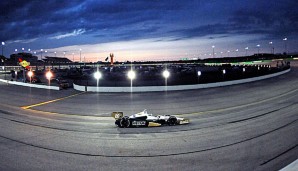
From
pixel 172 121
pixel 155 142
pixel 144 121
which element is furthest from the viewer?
pixel 172 121

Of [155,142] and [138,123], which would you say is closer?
[155,142]

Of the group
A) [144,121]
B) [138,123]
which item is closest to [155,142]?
[144,121]

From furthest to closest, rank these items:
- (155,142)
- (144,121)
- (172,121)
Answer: (172,121), (144,121), (155,142)

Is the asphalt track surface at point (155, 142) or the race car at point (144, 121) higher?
the race car at point (144, 121)

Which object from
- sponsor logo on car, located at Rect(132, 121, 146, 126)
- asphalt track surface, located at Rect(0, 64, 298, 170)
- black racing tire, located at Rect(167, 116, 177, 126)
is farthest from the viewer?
black racing tire, located at Rect(167, 116, 177, 126)

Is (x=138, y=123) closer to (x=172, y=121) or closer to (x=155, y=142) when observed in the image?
(x=172, y=121)

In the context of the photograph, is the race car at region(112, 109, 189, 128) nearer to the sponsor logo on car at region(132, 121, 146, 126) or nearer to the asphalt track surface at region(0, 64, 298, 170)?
the sponsor logo on car at region(132, 121, 146, 126)

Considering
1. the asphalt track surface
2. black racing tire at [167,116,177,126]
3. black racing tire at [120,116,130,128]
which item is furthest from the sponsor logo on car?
black racing tire at [167,116,177,126]

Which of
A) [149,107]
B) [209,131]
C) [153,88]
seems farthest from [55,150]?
[153,88]

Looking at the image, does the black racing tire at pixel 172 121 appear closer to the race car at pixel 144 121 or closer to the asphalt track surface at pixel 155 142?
the race car at pixel 144 121

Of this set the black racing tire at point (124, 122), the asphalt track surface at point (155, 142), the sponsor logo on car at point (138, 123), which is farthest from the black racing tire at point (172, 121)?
the black racing tire at point (124, 122)

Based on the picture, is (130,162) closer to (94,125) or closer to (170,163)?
(170,163)

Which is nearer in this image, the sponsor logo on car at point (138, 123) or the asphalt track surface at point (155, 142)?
the asphalt track surface at point (155, 142)

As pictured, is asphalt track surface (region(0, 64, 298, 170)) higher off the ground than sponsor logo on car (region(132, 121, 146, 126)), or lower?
lower
